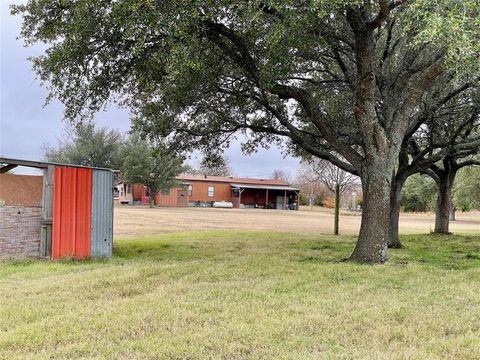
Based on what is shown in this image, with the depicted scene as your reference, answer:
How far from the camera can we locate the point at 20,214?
983 centimetres

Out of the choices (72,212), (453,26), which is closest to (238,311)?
(453,26)

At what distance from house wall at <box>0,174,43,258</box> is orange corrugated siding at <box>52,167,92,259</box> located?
1.28ft

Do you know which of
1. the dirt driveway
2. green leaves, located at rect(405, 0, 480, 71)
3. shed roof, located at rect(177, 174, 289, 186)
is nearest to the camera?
green leaves, located at rect(405, 0, 480, 71)

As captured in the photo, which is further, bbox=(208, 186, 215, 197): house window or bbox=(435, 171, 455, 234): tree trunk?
bbox=(208, 186, 215, 197): house window

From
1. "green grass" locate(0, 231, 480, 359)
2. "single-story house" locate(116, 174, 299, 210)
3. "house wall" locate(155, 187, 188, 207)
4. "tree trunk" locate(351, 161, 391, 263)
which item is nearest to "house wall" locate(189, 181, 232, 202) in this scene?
"single-story house" locate(116, 174, 299, 210)

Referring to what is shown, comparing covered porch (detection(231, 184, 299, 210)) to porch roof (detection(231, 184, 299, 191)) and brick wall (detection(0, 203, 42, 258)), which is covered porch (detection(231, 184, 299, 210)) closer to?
porch roof (detection(231, 184, 299, 191))

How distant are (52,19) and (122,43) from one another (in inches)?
67.4

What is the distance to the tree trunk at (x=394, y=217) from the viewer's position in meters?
15.0

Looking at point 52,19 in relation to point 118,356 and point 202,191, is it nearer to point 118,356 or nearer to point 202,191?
point 118,356

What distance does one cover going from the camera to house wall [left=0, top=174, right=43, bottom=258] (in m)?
9.59

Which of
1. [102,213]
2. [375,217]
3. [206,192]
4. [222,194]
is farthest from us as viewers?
[222,194]

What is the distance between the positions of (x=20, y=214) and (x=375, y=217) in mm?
7795

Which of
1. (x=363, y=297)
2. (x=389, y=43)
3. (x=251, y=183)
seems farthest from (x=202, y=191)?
(x=363, y=297)

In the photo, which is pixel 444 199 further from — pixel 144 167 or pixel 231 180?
pixel 231 180
